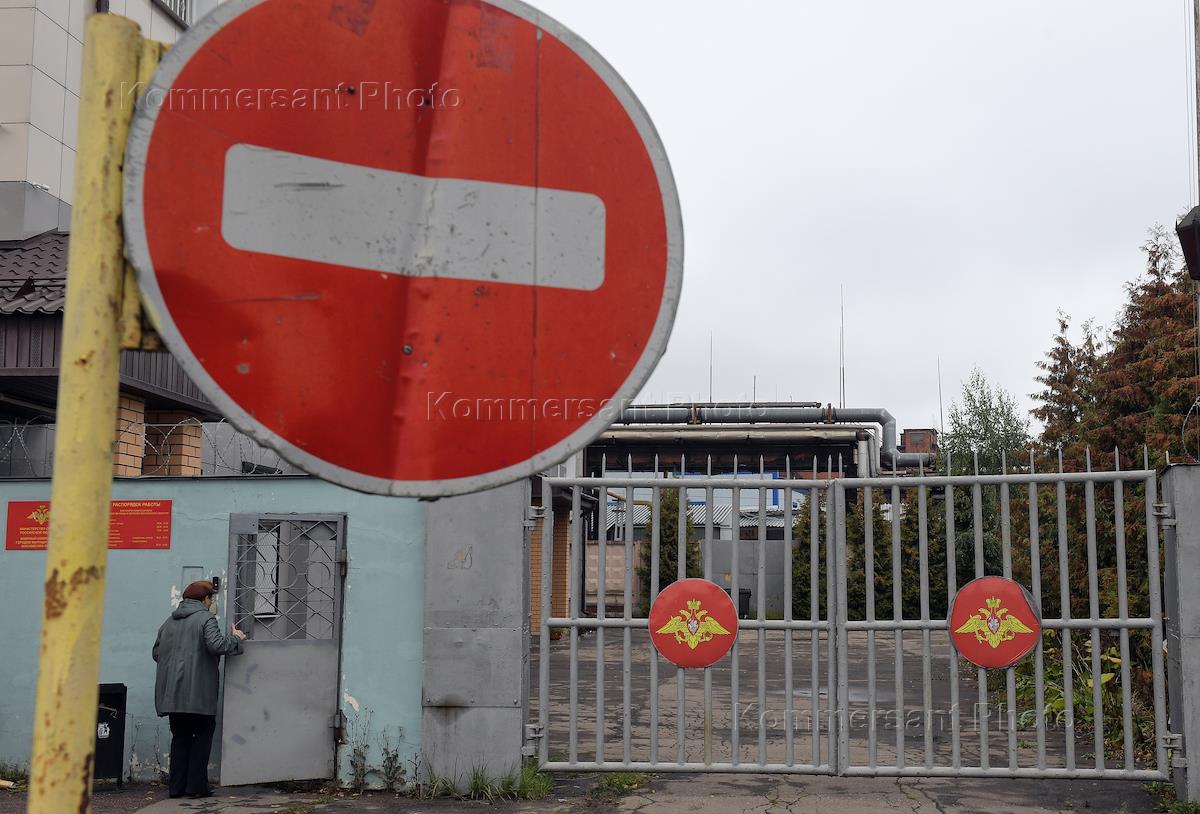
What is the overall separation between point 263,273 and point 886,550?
25002 millimetres

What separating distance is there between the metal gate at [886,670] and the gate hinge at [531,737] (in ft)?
0.07

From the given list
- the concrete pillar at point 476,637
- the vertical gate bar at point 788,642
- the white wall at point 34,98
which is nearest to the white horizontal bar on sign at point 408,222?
the vertical gate bar at point 788,642

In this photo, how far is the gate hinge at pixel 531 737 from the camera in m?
8.25

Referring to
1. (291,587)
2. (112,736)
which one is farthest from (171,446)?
(112,736)

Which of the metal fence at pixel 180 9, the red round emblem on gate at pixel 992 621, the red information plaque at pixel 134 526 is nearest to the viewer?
the red round emblem on gate at pixel 992 621

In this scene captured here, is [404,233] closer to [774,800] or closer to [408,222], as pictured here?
[408,222]

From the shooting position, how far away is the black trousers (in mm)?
8148

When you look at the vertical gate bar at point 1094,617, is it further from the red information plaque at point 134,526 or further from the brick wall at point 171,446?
the brick wall at point 171,446

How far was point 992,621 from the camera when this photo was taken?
312 inches

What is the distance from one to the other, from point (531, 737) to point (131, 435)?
16.7ft

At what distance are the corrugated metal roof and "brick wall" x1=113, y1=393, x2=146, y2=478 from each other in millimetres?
1107

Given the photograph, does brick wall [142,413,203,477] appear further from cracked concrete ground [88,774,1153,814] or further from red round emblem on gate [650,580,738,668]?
Answer: red round emblem on gate [650,580,738,668]

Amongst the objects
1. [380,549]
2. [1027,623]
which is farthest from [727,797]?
[380,549]

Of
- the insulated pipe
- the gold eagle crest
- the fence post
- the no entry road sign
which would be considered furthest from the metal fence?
the insulated pipe
